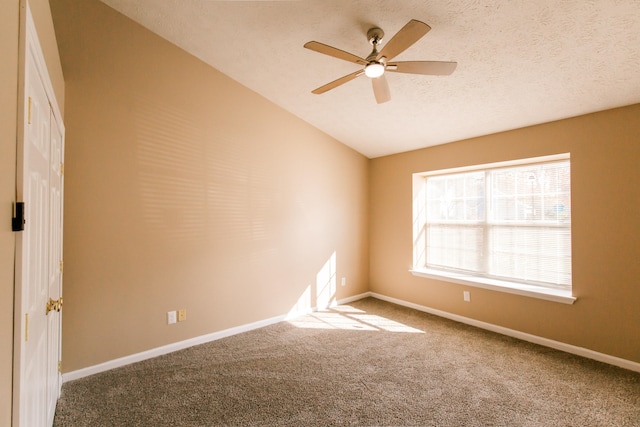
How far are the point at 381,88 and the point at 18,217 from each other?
89.2 inches

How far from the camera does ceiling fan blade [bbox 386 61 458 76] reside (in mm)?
1979

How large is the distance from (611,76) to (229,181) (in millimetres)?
3554

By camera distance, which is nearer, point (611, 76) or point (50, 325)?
point (50, 325)

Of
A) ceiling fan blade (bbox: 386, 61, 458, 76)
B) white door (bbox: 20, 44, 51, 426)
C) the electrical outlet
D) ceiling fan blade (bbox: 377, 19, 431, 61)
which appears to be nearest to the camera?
white door (bbox: 20, 44, 51, 426)

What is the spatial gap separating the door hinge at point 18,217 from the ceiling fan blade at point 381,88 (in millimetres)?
2138

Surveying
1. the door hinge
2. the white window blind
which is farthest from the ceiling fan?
the white window blind

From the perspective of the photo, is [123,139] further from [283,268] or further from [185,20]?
[283,268]

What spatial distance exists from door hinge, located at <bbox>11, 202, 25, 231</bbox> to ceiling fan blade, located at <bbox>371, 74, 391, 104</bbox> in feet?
7.02

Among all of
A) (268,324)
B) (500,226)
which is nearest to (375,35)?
(500,226)

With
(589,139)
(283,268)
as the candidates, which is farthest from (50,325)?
(589,139)

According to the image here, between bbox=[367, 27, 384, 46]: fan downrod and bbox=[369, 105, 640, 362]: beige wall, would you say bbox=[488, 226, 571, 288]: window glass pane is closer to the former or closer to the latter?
bbox=[369, 105, 640, 362]: beige wall

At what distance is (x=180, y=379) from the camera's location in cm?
248

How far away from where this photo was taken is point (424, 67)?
2.04 metres

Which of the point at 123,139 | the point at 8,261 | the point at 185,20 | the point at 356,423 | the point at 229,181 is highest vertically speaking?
the point at 185,20
